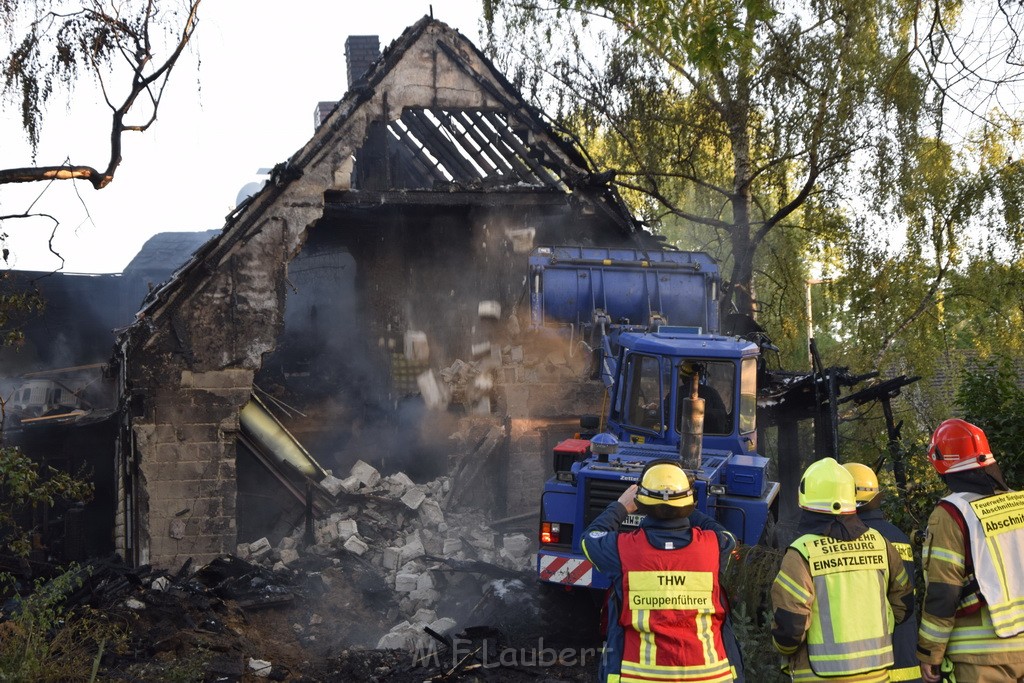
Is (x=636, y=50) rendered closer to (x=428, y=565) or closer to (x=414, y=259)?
(x=414, y=259)

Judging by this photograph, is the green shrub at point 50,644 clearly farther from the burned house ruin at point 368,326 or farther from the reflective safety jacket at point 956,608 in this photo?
the reflective safety jacket at point 956,608

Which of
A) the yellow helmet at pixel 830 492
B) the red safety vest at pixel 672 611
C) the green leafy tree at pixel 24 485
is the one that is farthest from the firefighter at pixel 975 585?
the green leafy tree at pixel 24 485

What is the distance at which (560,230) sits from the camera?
14.6 m

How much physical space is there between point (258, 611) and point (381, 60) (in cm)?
707

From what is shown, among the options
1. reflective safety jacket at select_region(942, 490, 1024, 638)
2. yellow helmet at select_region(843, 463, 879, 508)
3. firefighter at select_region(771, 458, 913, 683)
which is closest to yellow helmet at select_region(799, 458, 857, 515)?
firefighter at select_region(771, 458, 913, 683)

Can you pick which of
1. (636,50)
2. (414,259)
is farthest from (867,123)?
(414,259)

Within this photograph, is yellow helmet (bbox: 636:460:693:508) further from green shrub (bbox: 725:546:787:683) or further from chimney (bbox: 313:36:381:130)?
chimney (bbox: 313:36:381:130)

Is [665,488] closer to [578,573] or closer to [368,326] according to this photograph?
[578,573]

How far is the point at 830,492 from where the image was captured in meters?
4.26

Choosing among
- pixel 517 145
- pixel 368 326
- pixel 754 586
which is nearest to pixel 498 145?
pixel 517 145

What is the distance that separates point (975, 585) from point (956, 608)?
136mm

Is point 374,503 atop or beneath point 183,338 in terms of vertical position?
beneath

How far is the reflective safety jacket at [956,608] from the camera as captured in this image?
435cm

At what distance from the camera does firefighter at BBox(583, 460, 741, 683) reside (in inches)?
165
